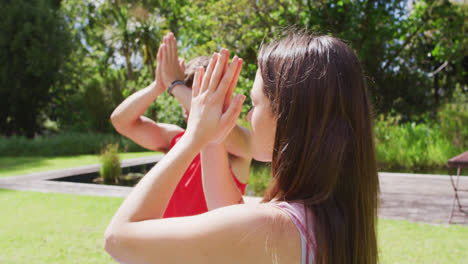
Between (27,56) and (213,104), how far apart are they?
23.0 m

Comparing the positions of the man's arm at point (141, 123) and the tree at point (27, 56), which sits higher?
the tree at point (27, 56)

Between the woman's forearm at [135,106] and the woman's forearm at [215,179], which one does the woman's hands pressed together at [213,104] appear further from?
the woman's forearm at [135,106]

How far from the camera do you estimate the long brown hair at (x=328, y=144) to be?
95 centimetres

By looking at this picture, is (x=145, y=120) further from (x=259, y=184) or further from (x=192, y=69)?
(x=259, y=184)

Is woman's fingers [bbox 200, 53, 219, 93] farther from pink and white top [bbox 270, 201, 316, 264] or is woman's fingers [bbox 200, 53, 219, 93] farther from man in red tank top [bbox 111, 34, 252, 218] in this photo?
man in red tank top [bbox 111, 34, 252, 218]

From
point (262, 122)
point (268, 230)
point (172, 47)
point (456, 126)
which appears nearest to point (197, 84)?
point (262, 122)

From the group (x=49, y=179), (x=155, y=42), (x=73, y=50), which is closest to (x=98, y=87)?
(x=73, y=50)

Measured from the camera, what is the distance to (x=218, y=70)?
1036 millimetres

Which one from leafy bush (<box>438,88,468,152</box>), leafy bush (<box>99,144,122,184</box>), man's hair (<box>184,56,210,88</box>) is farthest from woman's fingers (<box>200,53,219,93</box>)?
leafy bush (<box>438,88,468,152</box>)

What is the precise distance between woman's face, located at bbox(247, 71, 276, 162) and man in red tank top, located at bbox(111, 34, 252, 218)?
671 mm

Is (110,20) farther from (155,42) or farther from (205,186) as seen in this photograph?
(205,186)

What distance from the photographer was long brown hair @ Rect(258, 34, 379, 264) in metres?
0.95

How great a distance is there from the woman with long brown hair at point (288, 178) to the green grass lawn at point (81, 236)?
3.66 metres

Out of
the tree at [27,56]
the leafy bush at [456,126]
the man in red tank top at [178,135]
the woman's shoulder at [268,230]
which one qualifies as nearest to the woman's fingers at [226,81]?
the woman's shoulder at [268,230]
